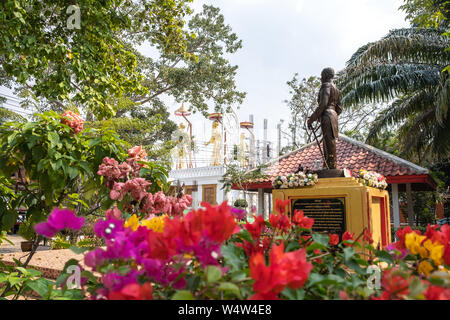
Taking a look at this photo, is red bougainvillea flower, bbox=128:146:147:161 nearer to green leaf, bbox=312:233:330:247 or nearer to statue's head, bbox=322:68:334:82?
green leaf, bbox=312:233:330:247

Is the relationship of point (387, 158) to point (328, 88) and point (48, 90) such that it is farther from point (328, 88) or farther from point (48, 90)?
point (48, 90)

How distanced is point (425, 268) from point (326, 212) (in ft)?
14.3

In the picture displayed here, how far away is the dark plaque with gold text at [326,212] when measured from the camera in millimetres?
4898

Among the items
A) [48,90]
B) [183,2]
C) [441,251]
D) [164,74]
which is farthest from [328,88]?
[164,74]

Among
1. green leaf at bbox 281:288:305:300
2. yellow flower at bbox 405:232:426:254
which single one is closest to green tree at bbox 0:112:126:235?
green leaf at bbox 281:288:305:300

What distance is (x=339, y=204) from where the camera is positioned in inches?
194

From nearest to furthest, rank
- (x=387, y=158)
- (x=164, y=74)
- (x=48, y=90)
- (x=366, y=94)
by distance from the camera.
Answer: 1. (x=48, y=90)
2. (x=387, y=158)
3. (x=366, y=94)
4. (x=164, y=74)

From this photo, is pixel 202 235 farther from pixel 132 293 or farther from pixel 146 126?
pixel 146 126

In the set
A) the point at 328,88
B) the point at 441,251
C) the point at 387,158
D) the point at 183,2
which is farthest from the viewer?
the point at 387,158

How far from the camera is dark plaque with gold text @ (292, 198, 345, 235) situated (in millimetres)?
4898

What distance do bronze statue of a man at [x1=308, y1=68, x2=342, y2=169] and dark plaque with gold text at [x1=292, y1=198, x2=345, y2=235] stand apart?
2.84 ft
